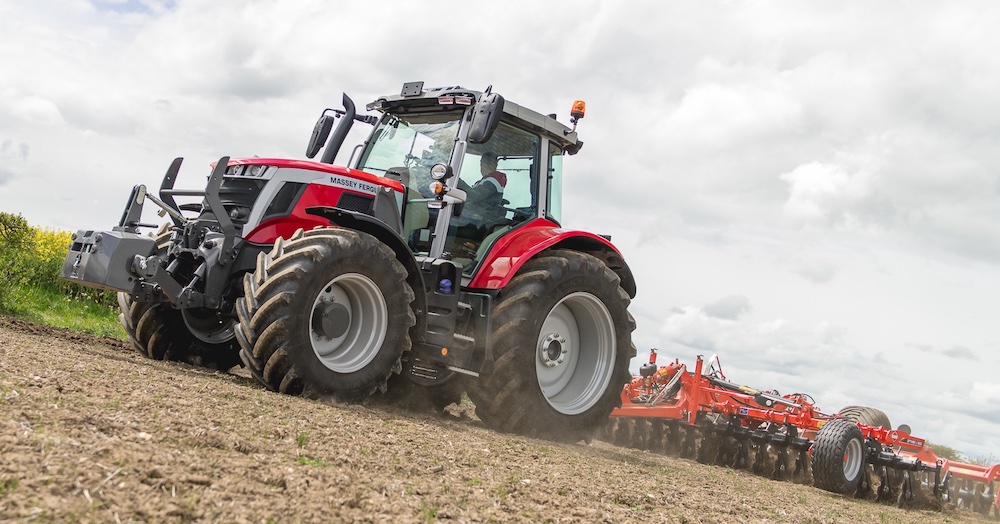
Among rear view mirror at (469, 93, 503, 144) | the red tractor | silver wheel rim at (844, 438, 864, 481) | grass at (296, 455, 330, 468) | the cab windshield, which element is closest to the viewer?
grass at (296, 455, 330, 468)

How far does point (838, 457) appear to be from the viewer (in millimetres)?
8859

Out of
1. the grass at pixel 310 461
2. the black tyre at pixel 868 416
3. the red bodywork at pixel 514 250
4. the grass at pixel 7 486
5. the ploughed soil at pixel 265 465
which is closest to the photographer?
the grass at pixel 7 486

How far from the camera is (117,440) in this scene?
3492 millimetres

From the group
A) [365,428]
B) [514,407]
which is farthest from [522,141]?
[365,428]

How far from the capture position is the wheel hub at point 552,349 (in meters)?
7.65

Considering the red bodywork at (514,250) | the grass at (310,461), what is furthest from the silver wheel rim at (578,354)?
the grass at (310,461)

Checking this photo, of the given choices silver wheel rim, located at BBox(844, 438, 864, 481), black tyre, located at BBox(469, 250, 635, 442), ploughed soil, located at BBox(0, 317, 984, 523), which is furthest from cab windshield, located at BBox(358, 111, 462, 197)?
silver wheel rim, located at BBox(844, 438, 864, 481)

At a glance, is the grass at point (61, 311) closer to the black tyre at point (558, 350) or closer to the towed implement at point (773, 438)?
the black tyre at point (558, 350)

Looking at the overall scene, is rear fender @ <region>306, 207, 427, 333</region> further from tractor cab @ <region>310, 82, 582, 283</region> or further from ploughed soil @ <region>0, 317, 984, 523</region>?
ploughed soil @ <region>0, 317, 984, 523</region>

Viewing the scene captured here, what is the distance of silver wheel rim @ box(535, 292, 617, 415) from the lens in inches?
306

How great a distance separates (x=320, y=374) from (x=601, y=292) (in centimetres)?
276

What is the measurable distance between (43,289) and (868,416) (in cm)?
1124

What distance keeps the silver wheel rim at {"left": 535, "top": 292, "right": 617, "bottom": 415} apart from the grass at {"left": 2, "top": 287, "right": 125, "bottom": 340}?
17.9 ft

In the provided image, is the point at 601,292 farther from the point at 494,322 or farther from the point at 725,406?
the point at 725,406
